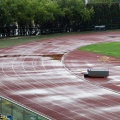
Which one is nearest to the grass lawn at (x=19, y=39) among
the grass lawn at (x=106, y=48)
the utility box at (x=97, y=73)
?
the grass lawn at (x=106, y=48)

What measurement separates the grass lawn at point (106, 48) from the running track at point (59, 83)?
171 cm

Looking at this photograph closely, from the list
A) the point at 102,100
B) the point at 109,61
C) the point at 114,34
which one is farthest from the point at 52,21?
the point at 102,100

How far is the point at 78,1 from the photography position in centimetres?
6281

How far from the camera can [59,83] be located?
27516 mm

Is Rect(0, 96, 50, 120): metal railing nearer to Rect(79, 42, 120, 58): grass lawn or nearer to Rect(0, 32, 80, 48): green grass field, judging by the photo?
Rect(79, 42, 120, 58): grass lawn

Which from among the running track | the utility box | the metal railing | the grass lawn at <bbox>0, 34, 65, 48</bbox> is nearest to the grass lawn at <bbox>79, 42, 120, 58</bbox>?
the running track

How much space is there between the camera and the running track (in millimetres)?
21047

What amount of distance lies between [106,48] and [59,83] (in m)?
19.8

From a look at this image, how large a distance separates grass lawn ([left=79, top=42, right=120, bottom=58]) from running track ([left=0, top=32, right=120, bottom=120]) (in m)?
1.71

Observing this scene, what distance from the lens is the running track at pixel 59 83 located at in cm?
2105

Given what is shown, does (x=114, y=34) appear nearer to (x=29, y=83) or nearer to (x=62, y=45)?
(x=62, y=45)

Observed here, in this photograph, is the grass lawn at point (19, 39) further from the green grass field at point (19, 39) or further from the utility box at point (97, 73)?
the utility box at point (97, 73)

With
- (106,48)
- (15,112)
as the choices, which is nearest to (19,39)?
(106,48)

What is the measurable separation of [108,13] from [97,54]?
27.7m
